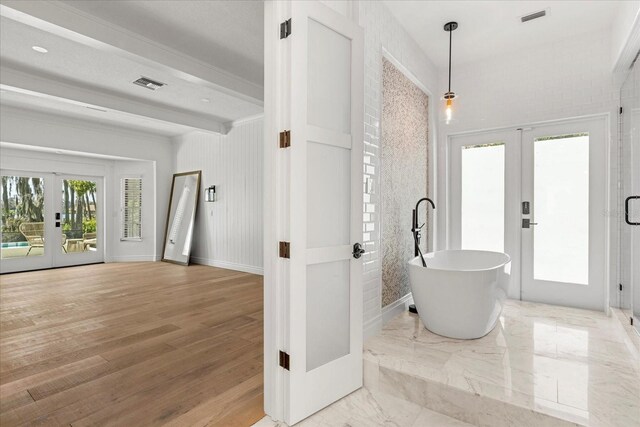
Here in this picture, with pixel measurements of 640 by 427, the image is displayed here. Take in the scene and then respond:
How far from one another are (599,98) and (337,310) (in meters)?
3.48

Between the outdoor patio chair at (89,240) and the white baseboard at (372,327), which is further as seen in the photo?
the outdoor patio chair at (89,240)

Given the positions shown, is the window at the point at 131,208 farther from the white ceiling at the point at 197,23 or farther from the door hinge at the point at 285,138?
the door hinge at the point at 285,138

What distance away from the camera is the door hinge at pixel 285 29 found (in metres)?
1.85

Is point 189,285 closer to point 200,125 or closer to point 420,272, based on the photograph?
point 200,125

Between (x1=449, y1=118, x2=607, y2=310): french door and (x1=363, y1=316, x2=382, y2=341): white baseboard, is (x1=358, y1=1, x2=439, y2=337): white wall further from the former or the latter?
(x1=449, y1=118, x2=607, y2=310): french door

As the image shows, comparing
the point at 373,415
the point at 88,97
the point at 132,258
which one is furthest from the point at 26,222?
the point at 373,415

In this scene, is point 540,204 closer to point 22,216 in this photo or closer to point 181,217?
point 181,217

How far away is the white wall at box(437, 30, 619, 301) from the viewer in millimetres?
3350

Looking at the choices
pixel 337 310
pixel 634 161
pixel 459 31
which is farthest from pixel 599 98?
pixel 337 310

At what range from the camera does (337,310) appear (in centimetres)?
213

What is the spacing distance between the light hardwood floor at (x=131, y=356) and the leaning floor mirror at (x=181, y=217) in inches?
89.7

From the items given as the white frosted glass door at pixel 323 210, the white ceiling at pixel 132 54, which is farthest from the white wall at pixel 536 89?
the white ceiling at pixel 132 54

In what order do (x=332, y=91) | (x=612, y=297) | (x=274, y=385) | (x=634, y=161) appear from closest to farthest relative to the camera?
(x=274, y=385) < (x=332, y=91) < (x=634, y=161) < (x=612, y=297)

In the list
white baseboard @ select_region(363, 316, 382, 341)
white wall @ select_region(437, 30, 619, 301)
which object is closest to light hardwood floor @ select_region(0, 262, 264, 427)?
white baseboard @ select_region(363, 316, 382, 341)
